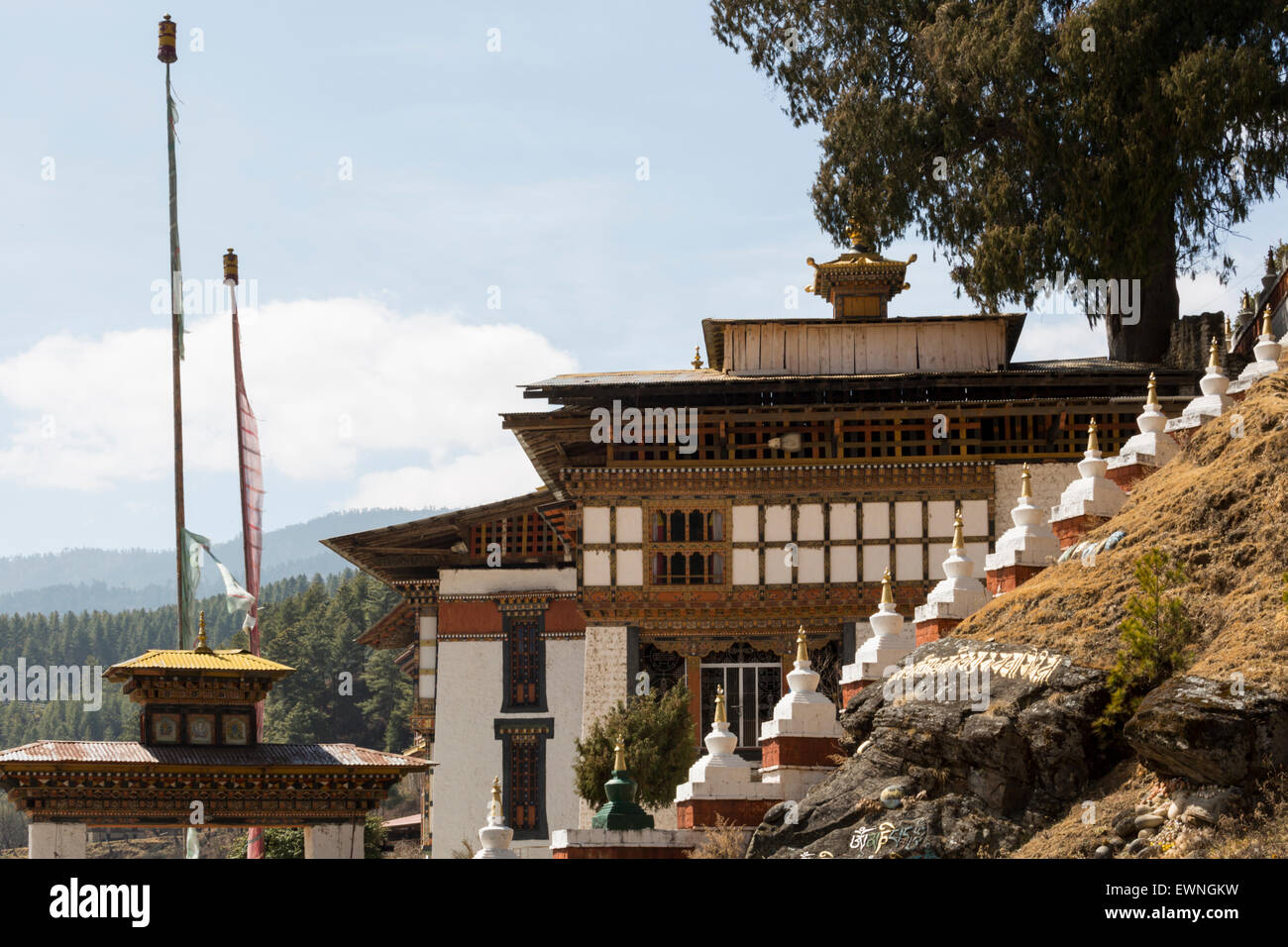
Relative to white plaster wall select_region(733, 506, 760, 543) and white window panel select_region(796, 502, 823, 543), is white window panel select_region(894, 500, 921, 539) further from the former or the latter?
white plaster wall select_region(733, 506, 760, 543)

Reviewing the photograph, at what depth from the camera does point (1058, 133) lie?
4744 centimetres

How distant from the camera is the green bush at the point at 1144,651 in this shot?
23.9m

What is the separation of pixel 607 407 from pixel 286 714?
230 ft

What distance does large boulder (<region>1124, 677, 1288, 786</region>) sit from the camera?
21.5m

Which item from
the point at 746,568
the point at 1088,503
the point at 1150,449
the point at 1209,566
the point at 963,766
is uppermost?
the point at 1150,449

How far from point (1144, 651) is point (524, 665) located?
83.1 feet

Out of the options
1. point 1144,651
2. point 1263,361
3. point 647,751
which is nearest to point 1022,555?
point 1144,651

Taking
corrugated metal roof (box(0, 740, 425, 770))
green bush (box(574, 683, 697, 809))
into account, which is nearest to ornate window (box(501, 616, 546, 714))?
green bush (box(574, 683, 697, 809))

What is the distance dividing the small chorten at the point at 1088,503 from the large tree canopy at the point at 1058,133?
1725 cm

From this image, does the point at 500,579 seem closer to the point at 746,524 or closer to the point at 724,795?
the point at 746,524
